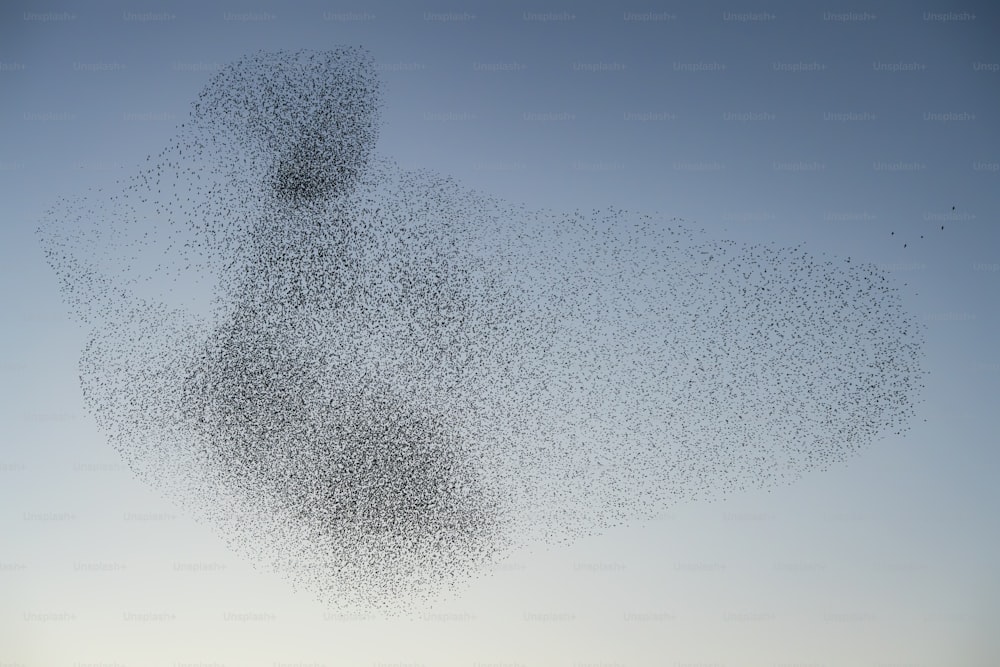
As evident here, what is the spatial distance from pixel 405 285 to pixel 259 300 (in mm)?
1162

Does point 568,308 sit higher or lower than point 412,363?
higher

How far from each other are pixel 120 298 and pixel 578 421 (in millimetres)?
3768

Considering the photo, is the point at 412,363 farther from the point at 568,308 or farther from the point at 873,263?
the point at 873,263

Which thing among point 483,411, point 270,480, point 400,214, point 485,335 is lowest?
point 270,480

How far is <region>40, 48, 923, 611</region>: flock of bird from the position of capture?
688 cm

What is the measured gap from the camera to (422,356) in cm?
701

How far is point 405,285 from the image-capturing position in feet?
23.2

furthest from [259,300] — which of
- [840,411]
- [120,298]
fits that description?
[840,411]

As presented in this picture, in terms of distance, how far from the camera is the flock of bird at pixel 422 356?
688 cm

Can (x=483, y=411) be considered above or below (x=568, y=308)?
below

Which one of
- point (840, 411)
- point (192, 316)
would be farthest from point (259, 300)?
point (840, 411)

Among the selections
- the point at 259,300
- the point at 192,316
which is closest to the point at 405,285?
the point at 259,300

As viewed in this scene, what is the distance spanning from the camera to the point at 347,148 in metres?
7.19

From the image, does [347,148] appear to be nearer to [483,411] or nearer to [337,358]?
[337,358]
